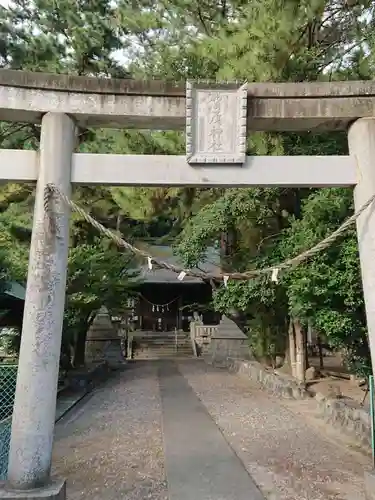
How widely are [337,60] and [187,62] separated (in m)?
3.10

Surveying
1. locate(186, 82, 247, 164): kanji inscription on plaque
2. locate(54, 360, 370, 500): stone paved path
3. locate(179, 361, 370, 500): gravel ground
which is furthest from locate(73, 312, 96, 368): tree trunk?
locate(186, 82, 247, 164): kanji inscription on plaque

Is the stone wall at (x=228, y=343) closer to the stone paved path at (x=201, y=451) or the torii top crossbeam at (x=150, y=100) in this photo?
the stone paved path at (x=201, y=451)

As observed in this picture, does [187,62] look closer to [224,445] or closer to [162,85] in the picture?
[162,85]

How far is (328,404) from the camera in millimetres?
9680

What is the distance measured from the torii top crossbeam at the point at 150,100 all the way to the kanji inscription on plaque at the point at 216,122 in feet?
0.43

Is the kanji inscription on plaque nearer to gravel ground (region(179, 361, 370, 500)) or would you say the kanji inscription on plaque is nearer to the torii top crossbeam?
the torii top crossbeam

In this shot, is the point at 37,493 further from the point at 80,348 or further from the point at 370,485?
the point at 80,348

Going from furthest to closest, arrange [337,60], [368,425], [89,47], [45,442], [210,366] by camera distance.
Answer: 1. [210,366]
2. [89,47]
3. [337,60]
4. [368,425]
5. [45,442]

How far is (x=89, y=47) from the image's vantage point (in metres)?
13.6

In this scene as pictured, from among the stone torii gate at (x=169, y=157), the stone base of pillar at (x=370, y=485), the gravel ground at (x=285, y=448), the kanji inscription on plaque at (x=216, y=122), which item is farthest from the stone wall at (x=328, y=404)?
the kanji inscription on plaque at (x=216, y=122)

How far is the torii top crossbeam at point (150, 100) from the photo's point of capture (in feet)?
16.5

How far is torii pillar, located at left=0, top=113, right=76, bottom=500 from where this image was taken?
14.9 ft

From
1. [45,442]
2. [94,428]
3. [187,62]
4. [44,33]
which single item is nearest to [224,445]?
[94,428]

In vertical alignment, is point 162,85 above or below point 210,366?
above
